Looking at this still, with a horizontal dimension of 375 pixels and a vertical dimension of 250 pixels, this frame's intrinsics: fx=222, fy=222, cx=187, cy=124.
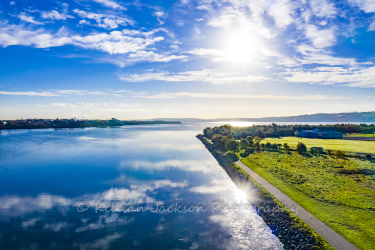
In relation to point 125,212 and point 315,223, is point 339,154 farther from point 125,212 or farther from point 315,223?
point 125,212

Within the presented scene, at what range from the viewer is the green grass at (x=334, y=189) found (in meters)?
16.0

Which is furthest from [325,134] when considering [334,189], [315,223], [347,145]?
[315,223]

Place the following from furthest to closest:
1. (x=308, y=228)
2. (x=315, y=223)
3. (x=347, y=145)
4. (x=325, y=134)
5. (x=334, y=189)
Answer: (x=325, y=134) < (x=347, y=145) < (x=334, y=189) < (x=315, y=223) < (x=308, y=228)

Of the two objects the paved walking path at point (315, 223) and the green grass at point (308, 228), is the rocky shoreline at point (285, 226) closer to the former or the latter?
the green grass at point (308, 228)

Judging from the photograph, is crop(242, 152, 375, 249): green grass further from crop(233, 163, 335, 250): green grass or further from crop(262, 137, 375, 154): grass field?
crop(262, 137, 375, 154): grass field

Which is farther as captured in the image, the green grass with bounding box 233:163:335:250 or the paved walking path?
the green grass with bounding box 233:163:335:250

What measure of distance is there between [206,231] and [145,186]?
13606 mm

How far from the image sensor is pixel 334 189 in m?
24.3

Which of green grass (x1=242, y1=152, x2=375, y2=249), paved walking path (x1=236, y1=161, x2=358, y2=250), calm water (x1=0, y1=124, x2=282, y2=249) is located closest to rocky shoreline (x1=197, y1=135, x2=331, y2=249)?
paved walking path (x1=236, y1=161, x2=358, y2=250)

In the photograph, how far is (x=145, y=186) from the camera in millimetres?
29656

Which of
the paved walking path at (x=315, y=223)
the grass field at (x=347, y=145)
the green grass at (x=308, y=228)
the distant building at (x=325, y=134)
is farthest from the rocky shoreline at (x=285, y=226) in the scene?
the distant building at (x=325, y=134)

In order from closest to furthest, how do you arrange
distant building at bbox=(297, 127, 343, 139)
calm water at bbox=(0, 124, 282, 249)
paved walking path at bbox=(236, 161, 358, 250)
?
paved walking path at bbox=(236, 161, 358, 250), calm water at bbox=(0, 124, 282, 249), distant building at bbox=(297, 127, 343, 139)

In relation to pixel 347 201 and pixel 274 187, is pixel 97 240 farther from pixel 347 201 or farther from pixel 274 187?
pixel 347 201

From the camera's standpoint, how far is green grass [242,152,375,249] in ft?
52.4
